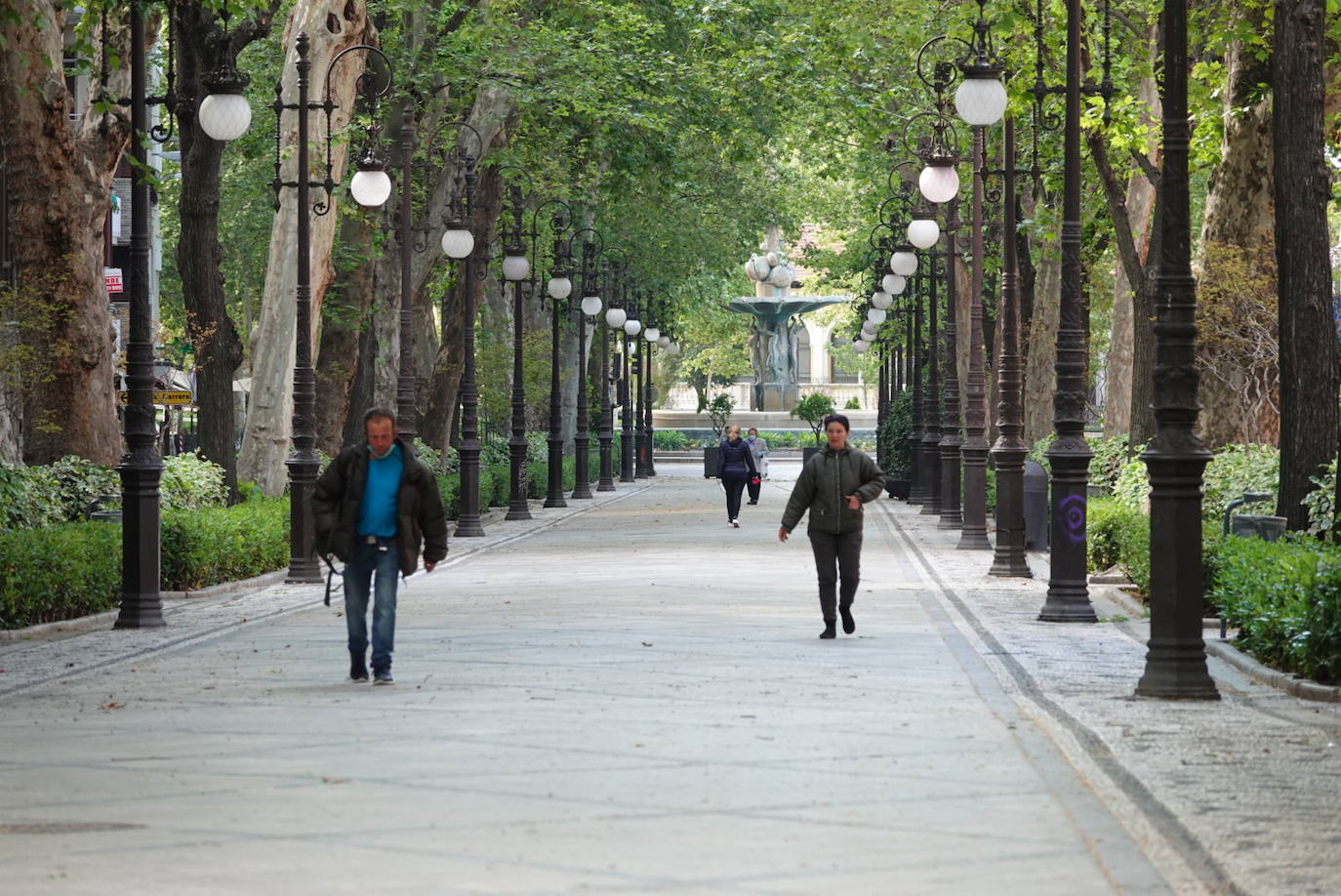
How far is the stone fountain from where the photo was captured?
329 feet

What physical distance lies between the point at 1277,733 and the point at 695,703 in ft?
9.93

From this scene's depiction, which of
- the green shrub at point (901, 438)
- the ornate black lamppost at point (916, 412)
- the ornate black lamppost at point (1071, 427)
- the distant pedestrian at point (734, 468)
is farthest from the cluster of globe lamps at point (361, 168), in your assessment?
the green shrub at point (901, 438)

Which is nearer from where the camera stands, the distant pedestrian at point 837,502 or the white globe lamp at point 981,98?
the distant pedestrian at point 837,502

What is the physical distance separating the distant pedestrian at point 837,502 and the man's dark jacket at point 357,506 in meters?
4.02

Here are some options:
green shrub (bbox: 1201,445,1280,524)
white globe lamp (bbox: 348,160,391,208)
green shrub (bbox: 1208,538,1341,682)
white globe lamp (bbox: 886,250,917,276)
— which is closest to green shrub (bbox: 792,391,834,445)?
white globe lamp (bbox: 886,250,917,276)

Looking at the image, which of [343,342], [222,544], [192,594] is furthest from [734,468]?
[192,594]

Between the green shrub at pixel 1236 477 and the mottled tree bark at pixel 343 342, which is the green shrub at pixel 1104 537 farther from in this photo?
the mottled tree bark at pixel 343 342

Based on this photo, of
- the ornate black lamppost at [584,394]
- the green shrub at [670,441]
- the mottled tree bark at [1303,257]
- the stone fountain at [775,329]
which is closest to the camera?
the mottled tree bark at [1303,257]

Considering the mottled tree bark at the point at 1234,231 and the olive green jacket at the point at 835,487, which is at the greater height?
the mottled tree bark at the point at 1234,231

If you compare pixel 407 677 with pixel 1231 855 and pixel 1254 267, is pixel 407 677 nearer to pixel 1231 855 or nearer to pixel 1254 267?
pixel 1231 855

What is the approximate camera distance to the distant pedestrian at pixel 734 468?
36688 mm

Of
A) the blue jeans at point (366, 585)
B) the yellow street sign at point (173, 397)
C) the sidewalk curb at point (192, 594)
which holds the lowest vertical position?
the sidewalk curb at point (192, 594)

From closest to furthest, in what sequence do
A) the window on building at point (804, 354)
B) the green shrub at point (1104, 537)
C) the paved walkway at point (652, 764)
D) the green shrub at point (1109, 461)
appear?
the paved walkway at point (652, 764), the green shrub at point (1104, 537), the green shrub at point (1109, 461), the window on building at point (804, 354)

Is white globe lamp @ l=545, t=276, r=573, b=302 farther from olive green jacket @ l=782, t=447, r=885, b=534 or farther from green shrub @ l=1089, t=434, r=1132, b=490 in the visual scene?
olive green jacket @ l=782, t=447, r=885, b=534
